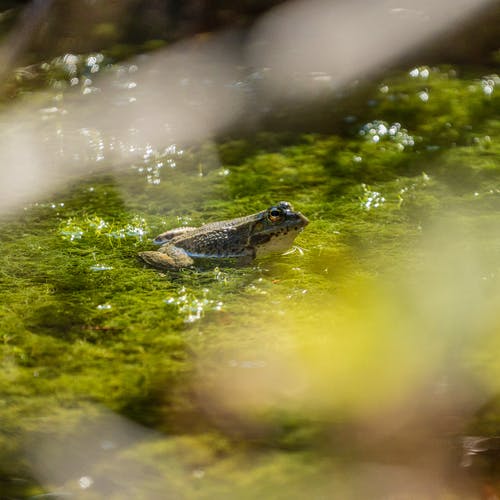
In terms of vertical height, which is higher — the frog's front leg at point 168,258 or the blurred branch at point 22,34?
the blurred branch at point 22,34

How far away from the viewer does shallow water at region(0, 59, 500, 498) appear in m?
2.39

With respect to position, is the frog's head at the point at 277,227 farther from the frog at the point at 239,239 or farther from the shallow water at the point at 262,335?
the shallow water at the point at 262,335

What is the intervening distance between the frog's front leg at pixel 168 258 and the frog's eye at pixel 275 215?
1.63ft

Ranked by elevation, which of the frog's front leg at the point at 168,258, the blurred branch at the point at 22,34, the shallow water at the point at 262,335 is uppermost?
the blurred branch at the point at 22,34

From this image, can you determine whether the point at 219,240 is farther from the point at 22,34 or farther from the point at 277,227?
the point at 22,34

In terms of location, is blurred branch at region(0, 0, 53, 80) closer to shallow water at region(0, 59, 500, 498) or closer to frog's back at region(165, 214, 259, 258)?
shallow water at region(0, 59, 500, 498)

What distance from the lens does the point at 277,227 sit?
3.88 meters

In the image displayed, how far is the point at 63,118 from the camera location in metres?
6.47

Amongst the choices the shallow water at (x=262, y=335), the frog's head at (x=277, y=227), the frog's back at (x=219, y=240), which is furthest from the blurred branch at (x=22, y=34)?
the frog's head at (x=277, y=227)

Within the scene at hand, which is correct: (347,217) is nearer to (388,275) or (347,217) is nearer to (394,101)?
(388,275)

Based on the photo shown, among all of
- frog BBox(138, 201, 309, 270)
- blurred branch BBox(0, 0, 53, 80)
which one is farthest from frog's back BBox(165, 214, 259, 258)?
blurred branch BBox(0, 0, 53, 80)

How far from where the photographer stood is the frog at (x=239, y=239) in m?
3.89

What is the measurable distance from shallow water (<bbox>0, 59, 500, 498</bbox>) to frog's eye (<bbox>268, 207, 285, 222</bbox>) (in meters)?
0.25

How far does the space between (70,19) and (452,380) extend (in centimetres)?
646
